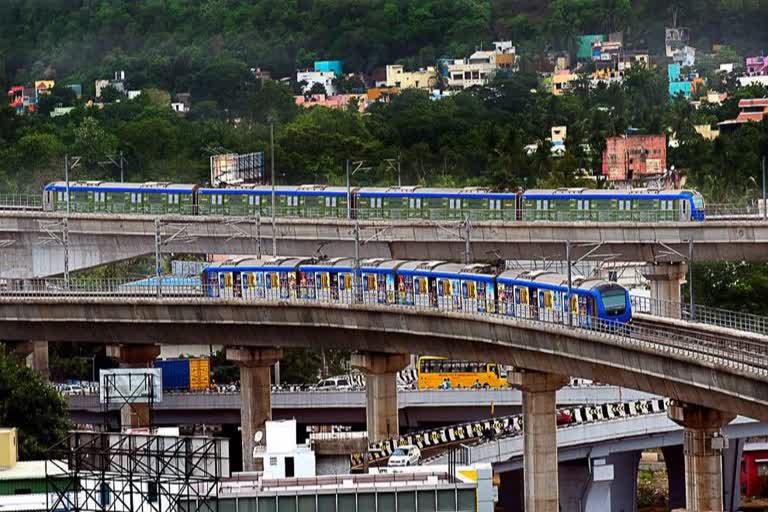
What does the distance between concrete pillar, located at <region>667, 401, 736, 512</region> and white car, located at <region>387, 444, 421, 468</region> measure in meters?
11.1

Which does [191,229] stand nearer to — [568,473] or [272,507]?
[568,473]

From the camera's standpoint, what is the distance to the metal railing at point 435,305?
112625 millimetres

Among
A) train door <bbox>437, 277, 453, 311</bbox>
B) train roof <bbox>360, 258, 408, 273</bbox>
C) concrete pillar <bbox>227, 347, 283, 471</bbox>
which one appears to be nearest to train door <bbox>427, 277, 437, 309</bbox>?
train door <bbox>437, 277, 453, 311</bbox>

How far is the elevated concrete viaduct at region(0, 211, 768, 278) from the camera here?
162 m

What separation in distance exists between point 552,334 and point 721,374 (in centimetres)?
1346

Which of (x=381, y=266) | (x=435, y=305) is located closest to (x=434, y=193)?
(x=381, y=266)

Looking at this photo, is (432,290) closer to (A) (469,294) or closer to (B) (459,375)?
(A) (469,294)

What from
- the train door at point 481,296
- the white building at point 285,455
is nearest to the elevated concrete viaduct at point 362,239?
the train door at point 481,296

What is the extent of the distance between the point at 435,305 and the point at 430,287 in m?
1.51

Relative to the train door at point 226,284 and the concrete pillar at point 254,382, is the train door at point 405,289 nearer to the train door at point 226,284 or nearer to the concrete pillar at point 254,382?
the concrete pillar at point 254,382

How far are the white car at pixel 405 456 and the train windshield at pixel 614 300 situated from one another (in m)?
10.1

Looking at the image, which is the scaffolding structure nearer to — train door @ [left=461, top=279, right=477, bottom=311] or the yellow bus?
train door @ [left=461, top=279, right=477, bottom=311]

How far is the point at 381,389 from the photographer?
140750mm

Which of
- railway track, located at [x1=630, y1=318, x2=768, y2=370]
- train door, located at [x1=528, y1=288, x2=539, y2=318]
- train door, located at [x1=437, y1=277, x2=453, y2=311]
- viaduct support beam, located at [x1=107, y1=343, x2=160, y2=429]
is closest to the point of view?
railway track, located at [x1=630, y1=318, x2=768, y2=370]
